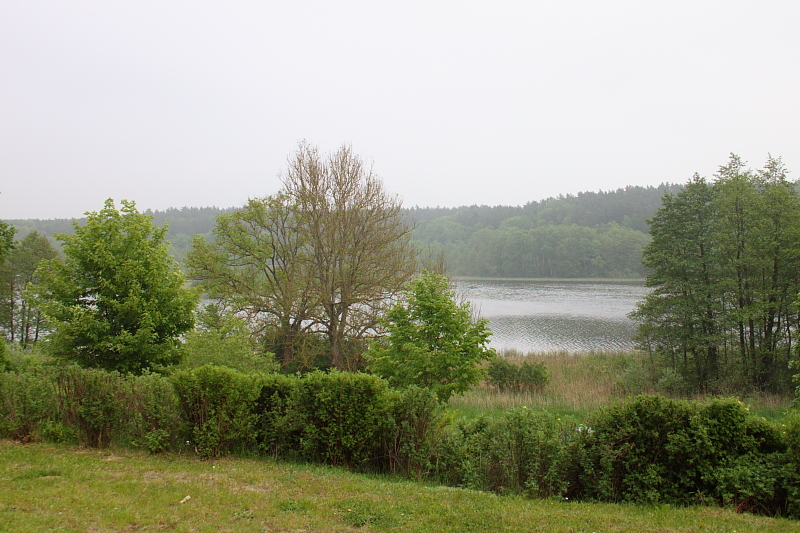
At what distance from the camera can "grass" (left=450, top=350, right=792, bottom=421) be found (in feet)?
49.5

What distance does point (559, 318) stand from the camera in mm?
40969

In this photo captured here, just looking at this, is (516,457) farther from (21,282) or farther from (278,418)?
(21,282)

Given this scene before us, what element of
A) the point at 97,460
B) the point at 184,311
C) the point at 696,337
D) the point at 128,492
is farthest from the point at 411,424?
the point at 696,337

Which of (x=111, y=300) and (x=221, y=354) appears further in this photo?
(x=221, y=354)

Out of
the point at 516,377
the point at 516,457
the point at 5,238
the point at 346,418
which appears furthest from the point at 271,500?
the point at 516,377

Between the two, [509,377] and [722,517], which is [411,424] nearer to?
[722,517]

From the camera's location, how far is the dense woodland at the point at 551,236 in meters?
78.1

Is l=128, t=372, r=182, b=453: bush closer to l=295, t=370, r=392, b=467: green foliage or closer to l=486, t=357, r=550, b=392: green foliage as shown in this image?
l=295, t=370, r=392, b=467: green foliage

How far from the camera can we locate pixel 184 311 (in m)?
10.3

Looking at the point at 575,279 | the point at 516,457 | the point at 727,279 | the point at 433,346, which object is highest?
the point at 727,279

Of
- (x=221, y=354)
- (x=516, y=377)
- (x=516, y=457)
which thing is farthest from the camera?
(x=516, y=377)

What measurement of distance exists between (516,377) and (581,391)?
9.00ft

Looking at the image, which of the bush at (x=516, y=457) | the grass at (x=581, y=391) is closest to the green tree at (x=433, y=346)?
the grass at (x=581, y=391)

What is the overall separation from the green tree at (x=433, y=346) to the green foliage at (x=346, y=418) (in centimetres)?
400
